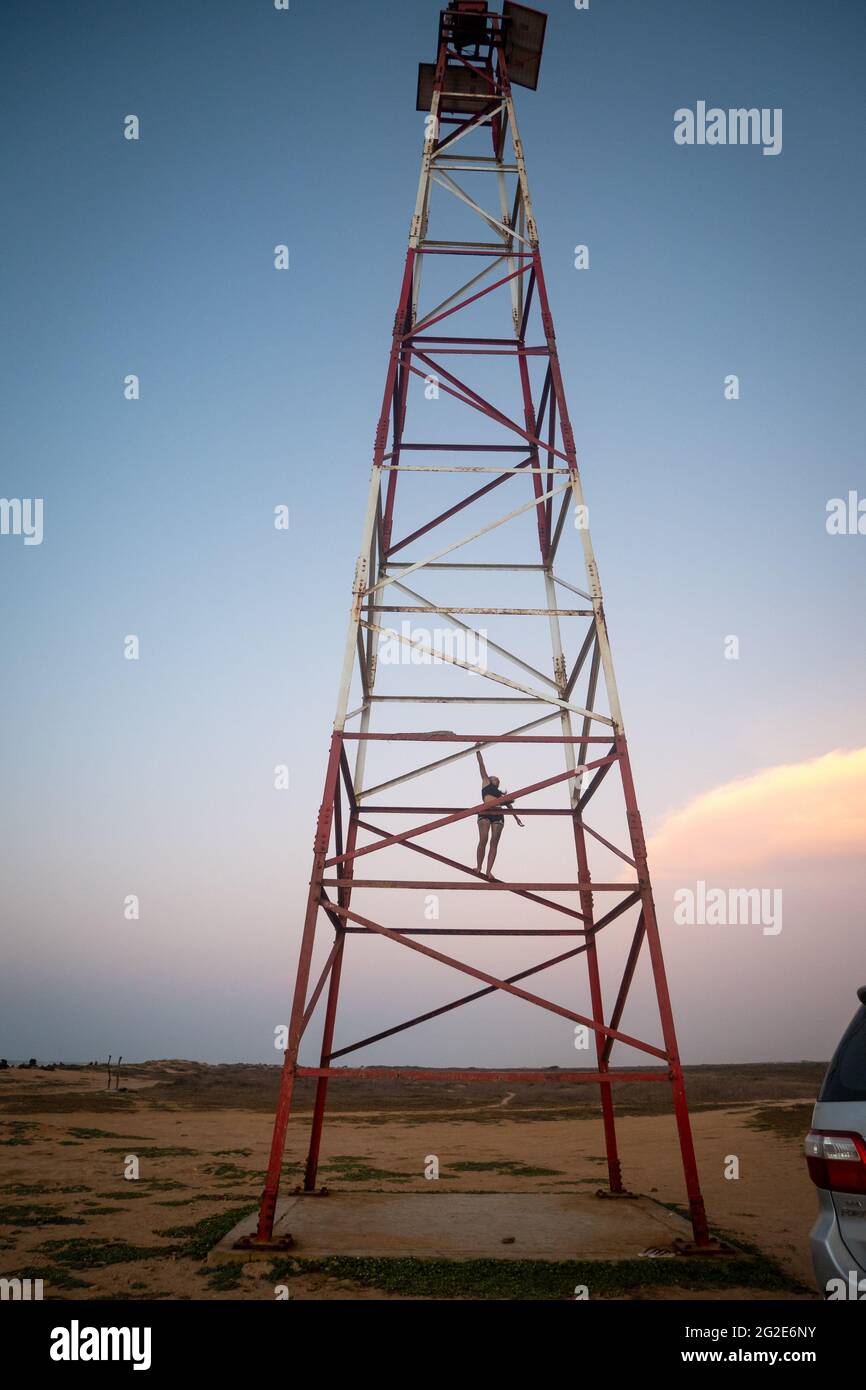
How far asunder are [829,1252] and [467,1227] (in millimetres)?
6914

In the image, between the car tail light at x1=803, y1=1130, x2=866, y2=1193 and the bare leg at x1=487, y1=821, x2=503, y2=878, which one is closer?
the car tail light at x1=803, y1=1130, x2=866, y2=1193

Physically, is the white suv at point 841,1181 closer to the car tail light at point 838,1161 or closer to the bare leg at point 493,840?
the car tail light at point 838,1161

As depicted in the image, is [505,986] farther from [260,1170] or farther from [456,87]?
[456,87]

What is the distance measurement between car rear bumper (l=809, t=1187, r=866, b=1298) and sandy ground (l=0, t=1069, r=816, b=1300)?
14.7ft

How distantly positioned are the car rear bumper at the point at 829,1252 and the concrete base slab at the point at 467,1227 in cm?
530

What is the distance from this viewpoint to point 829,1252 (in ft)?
13.1

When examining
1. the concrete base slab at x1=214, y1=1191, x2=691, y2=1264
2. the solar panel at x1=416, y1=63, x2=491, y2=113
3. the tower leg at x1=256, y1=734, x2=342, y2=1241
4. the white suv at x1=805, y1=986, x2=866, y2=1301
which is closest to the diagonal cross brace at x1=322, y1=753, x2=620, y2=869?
the tower leg at x1=256, y1=734, x2=342, y2=1241

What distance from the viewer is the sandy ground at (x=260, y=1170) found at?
8867 millimetres

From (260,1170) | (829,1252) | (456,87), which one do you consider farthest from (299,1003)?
(456,87)

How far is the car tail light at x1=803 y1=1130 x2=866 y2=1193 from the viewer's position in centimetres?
394

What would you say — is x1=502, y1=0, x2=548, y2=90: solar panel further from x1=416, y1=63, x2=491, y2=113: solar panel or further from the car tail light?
the car tail light
